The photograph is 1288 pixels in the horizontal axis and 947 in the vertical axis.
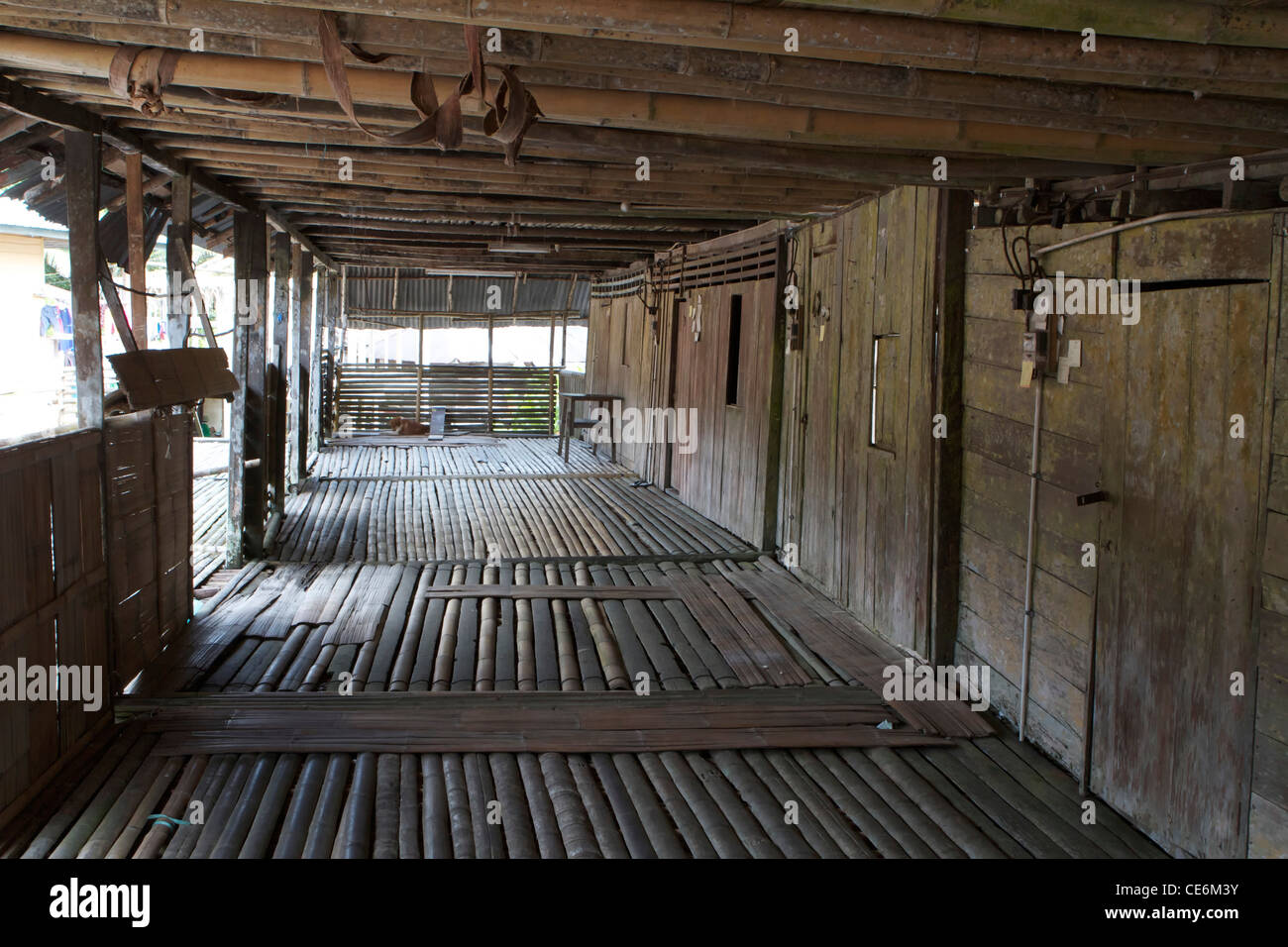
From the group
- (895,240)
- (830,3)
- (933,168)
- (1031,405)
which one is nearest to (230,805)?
(830,3)

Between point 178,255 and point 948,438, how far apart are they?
4.92 meters

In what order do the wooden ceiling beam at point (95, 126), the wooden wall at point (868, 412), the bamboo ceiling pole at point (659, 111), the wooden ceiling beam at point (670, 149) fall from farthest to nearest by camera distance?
the wooden wall at point (868, 412) < the wooden ceiling beam at point (670, 149) < the wooden ceiling beam at point (95, 126) < the bamboo ceiling pole at point (659, 111)

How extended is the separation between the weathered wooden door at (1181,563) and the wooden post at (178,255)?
544 cm

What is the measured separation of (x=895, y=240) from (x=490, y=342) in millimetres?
13383

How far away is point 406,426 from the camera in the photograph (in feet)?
59.2

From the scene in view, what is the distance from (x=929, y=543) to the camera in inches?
221

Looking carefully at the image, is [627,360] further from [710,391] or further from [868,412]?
[868,412]

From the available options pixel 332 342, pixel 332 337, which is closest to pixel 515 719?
pixel 332 342

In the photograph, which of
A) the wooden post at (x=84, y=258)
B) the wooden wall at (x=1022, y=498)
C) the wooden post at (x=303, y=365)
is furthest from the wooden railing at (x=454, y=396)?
the wooden wall at (x=1022, y=498)

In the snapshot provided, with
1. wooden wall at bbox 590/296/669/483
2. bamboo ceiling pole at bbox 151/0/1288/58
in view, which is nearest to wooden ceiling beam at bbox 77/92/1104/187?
bamboo ceiling pole at bbox 151/0/1288/58

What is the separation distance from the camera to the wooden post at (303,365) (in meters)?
11.8

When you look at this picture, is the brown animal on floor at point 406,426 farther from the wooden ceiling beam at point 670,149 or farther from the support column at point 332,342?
the wooden ceiling beam at point 670,149

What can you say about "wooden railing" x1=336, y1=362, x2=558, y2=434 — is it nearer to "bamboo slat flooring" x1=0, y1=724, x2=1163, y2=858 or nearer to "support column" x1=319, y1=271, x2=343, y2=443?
"support column" x1=319, y1=271, x2=343, y2=443

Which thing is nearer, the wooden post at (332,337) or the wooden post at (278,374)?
the wooden post at (278,374)
